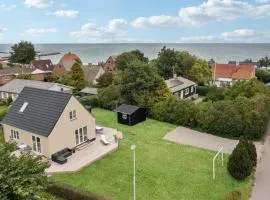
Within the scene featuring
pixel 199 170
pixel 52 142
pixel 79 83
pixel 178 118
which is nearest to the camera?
pixel 199 170

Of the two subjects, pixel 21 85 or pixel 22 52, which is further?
pixel 22 52

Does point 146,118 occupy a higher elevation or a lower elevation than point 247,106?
lower

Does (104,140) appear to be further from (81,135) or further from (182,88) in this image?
(182,88)

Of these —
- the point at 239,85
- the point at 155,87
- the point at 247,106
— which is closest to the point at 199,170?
the point at 247,106

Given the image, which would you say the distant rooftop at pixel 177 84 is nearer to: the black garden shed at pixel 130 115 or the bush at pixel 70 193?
the black garden shed at pixel 130 115

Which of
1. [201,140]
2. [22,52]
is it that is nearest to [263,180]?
[201,140]

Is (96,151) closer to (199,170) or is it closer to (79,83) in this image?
(199,170)

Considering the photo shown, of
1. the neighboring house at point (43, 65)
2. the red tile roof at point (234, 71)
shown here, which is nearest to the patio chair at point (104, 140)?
the red tile roof at point (234, 71)
